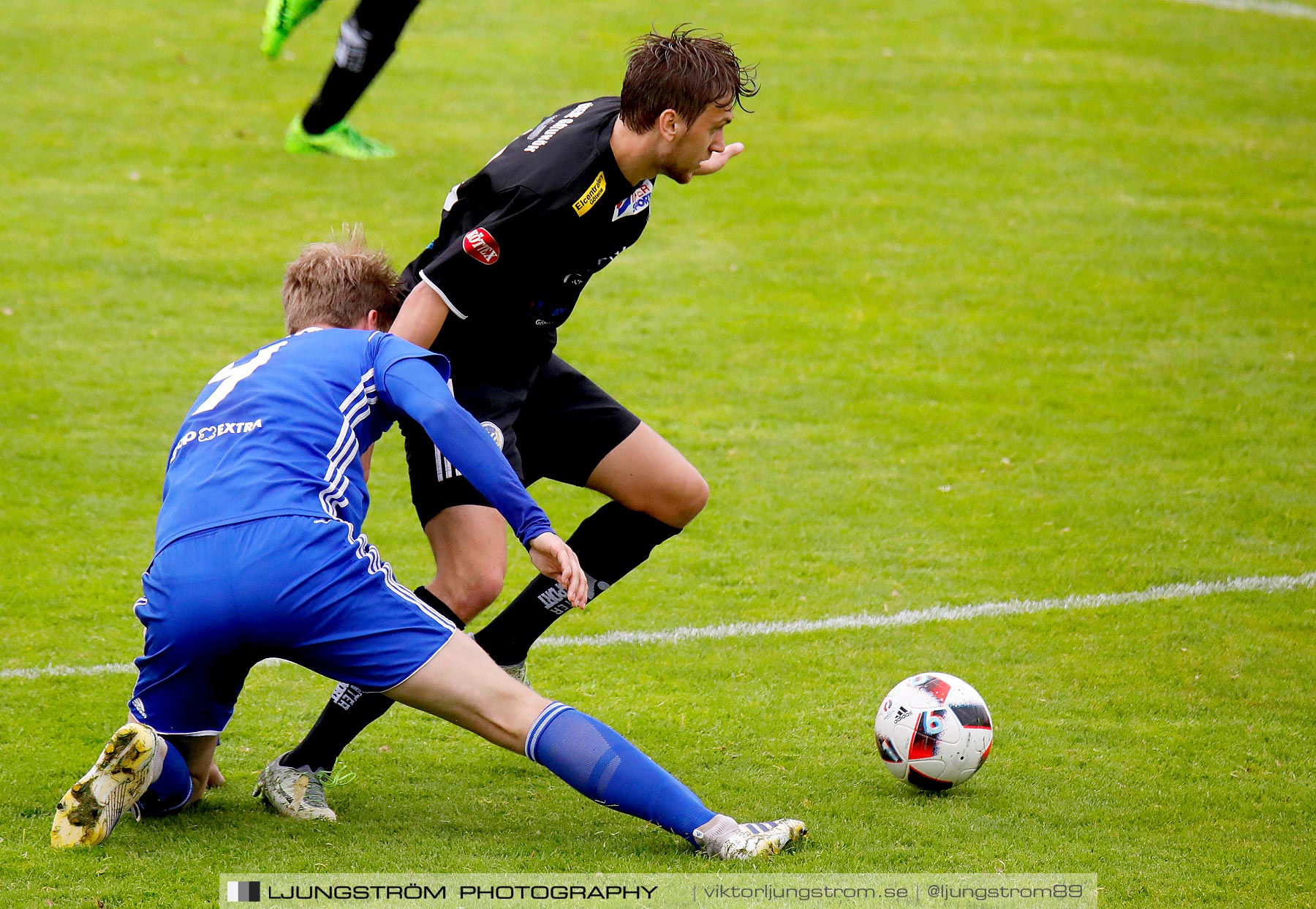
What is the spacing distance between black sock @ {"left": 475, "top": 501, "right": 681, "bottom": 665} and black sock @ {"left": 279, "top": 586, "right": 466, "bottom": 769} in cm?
42

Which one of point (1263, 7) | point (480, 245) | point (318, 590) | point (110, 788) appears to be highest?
point (1263, 7)

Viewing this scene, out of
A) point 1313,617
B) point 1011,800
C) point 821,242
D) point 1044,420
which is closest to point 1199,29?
point 821,242

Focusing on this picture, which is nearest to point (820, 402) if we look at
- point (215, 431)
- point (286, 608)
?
point (215, 431)

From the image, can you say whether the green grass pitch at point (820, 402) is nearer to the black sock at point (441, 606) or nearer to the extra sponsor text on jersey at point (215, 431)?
the black sock at point (441, 606)

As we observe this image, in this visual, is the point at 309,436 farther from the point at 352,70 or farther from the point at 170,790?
the point at 352,70

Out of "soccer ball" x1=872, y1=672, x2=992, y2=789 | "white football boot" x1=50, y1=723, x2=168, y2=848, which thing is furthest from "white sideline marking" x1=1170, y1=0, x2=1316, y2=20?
"white football boot" x1=50, y1=723, x2=168, y2=848

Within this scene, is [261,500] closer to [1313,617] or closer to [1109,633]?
[1109,633]

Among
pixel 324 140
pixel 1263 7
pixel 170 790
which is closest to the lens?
pixel 170 790

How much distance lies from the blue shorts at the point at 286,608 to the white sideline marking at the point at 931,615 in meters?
1.74

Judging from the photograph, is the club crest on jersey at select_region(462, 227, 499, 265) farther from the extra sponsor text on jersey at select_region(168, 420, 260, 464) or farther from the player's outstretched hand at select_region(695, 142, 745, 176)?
the extra sponsor text on jersey at select_region(168, 420, 260, 464)

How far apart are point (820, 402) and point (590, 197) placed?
13.8ft

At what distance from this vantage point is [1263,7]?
54.9 ft

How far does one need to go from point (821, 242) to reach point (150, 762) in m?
7.78

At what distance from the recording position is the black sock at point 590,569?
4.31 meters
